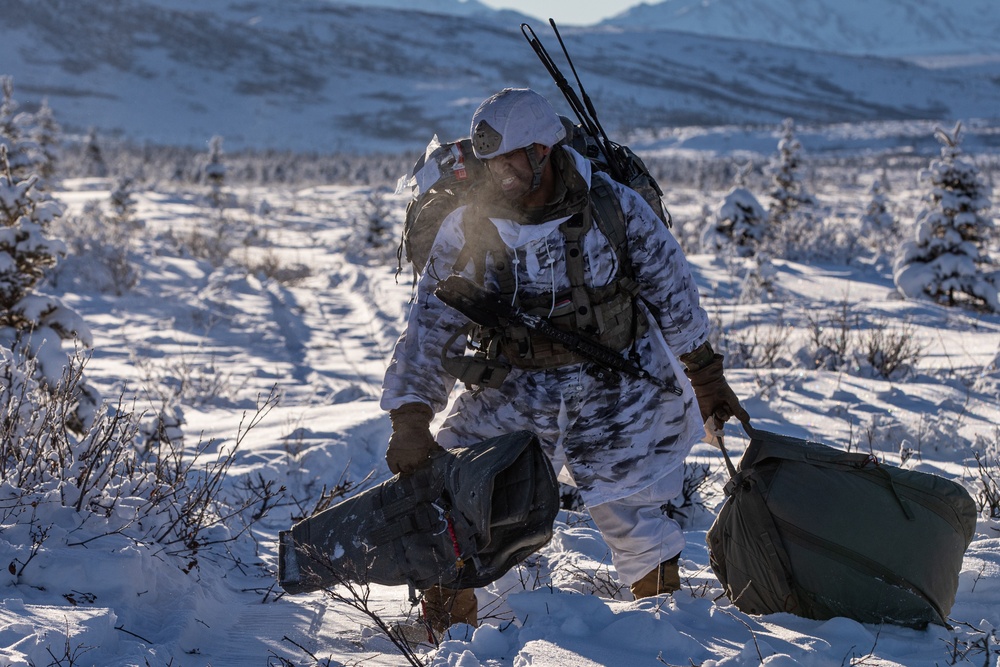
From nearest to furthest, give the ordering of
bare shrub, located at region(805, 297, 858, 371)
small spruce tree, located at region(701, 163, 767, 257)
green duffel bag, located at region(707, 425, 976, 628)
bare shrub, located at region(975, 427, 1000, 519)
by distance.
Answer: green duffel bag, located at region(707, 425, 976, 628), bare shrub, located at region(975, 427, 1000, 519), bare shrub, located at region(805, 297, 858, 371), small spruce tree, located at region(701, 163, 767, 257)

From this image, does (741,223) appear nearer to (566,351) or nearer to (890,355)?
(890,355)

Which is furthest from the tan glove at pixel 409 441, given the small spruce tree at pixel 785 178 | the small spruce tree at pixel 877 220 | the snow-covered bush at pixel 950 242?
the small spruce tree at pixel 877 220

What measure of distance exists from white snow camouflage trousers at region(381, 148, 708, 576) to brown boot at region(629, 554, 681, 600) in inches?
11.2

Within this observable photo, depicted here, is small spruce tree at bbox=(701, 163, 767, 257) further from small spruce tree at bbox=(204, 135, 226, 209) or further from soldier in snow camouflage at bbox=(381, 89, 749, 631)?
small spruce tree at bbox=(204, 135, 226, 209)

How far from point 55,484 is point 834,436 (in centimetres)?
376

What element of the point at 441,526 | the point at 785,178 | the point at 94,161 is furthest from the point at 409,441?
the point at 94,161

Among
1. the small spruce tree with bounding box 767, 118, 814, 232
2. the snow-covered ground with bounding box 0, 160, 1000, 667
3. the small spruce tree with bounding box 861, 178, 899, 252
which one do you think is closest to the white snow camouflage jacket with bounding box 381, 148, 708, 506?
the snow-covered ground with bounding box 0, 160, 1000, 667

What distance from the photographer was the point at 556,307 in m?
2.71

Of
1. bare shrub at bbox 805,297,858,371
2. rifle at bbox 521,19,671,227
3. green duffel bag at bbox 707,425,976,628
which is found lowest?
bare shrub at bbox 805,297,858,371

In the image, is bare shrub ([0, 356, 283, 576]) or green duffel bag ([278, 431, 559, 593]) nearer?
green duffel bag ([278, 431, 559, 593])

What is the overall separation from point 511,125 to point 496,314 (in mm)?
586

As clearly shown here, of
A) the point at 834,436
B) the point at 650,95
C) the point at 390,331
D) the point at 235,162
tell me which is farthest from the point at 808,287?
the point at 650,95

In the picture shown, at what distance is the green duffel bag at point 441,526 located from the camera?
7.99 ft

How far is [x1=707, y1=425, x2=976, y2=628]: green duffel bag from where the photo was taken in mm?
2396
